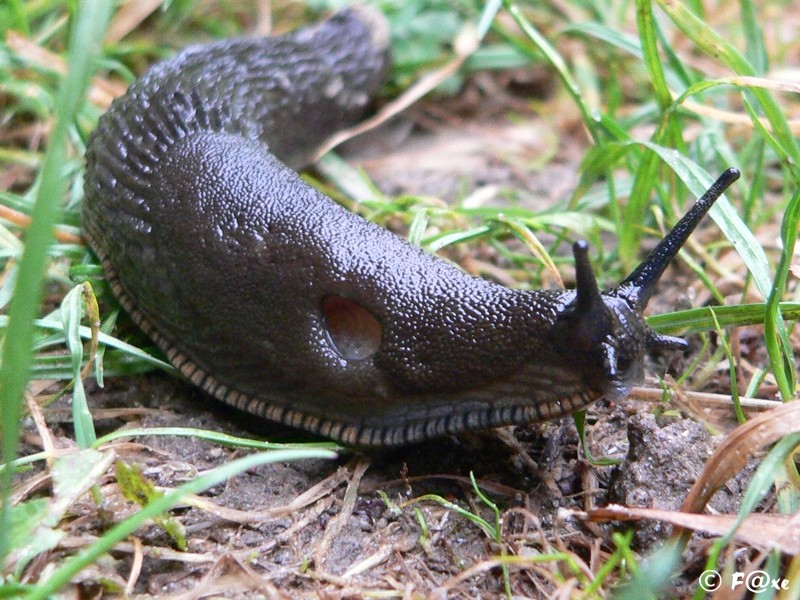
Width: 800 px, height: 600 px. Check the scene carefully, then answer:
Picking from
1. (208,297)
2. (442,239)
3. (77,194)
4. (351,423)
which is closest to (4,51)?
(77,194)

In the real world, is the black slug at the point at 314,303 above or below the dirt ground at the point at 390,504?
above

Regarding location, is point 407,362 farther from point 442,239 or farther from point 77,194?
point 77,194

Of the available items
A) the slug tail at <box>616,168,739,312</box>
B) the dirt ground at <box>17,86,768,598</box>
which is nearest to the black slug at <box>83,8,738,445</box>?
the slug tail at <box>616,168,739,312</box>

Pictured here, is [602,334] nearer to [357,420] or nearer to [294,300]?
[357,420]

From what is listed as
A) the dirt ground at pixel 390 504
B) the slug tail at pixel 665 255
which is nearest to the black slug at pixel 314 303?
the slug tail at pixel 665 255

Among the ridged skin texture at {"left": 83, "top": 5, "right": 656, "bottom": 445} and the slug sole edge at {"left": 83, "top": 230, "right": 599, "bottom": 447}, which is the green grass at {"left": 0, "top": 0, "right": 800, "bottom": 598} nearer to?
the slug sole edge at {"left": 83, "top": 230, "right": 599, "bottom": 447}

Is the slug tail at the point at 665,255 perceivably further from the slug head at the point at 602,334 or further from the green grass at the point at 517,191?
the green grass at the point at 517,191

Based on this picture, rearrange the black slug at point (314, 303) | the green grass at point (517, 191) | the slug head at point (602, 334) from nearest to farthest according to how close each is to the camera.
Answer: the green grass at point (517, 191)
the slug head at point (602, 334)
the black slug at point (314, 303)

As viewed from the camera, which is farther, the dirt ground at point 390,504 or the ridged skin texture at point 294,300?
the ridged skin texture at point 294,300

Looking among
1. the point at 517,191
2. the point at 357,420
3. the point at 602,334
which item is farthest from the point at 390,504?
the point at 517,191
